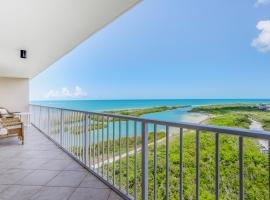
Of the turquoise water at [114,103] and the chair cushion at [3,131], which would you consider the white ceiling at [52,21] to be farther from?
the turquoise water at [114,103]

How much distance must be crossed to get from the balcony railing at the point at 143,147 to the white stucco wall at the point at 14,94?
11.1 ft

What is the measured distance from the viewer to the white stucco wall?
312 inches

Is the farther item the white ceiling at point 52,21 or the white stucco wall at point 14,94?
the white stucco wall at point 14,94

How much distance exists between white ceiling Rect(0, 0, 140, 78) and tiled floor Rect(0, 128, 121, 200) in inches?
82.7

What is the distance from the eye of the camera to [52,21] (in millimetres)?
2668

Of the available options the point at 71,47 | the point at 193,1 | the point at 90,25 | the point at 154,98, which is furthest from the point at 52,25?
the point at 154,98

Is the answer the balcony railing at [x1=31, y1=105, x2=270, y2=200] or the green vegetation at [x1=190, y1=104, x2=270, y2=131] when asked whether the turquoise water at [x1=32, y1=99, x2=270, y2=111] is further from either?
the balcony railing at [x1=31, y1=105, x2=270, y2=200]

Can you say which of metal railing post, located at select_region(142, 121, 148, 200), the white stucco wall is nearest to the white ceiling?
metal railing post, located at select_region(142, 121, 148, 200)

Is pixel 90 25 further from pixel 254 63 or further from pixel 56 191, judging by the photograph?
pixel 254 63

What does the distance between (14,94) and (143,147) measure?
26.0ft

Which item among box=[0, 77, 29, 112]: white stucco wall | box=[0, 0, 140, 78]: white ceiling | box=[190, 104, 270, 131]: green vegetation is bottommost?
box=[190, 104, 270, 131]: green vegetation

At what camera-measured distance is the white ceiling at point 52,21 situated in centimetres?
221

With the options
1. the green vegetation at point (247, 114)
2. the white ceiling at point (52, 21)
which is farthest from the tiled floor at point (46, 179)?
the green vegetation at point (247, 114)

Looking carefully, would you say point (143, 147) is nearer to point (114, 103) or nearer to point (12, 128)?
point (12, 128)
